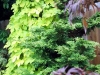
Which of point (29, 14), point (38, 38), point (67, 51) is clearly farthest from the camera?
point (29, 14)

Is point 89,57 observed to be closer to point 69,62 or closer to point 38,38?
point 69,62

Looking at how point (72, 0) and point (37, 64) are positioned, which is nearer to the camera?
point (72, 0)

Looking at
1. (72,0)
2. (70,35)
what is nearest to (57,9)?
(70,35)

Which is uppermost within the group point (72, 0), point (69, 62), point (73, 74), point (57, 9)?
point (57, 9)

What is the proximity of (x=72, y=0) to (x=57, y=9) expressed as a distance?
4.70 ft

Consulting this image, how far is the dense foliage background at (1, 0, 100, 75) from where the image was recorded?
311 centimetres

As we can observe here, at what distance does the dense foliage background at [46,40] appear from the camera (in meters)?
3.11

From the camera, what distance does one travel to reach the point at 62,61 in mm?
3146

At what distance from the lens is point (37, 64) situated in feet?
11.3

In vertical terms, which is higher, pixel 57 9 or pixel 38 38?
pixel 57 9

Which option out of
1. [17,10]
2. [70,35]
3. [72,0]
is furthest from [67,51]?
[17,10]

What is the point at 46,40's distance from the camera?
3309mm

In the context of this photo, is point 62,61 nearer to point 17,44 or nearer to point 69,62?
point 69,62

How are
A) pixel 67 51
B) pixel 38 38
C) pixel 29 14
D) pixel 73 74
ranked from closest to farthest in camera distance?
pixel 73 74 → pixel 67 51 → pixel 38 38 → pixel 29 14
